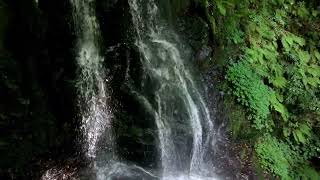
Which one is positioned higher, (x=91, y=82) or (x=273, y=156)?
(x=91, y=82)

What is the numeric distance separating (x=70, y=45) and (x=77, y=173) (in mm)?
1721

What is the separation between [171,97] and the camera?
634 centimetres

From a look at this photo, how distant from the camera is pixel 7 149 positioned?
505 centimetres

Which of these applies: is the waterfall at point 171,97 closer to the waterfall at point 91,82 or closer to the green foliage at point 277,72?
the waterfall at point 91,82

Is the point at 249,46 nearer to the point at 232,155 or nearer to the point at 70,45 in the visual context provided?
the point at 232,155

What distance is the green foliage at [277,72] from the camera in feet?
23.9

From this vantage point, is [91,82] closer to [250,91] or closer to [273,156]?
[250,91]

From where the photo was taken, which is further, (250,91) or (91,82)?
(250,91)

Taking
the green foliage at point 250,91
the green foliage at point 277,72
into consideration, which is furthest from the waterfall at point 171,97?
the green foliage at point 277,72

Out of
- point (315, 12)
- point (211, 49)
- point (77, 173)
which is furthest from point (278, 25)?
point (77, 173)

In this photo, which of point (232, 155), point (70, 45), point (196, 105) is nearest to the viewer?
point (70, 45)

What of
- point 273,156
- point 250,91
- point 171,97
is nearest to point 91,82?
point 171,97

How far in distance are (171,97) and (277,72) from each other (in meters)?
2.57

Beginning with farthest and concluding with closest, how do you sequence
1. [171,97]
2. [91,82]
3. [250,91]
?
1. [250,91]
2. [171,97]
3. [91,82]
